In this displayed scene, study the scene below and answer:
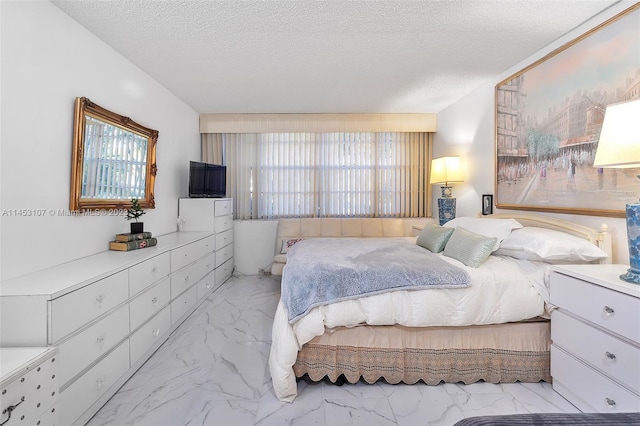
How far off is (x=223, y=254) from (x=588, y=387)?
3.88 m

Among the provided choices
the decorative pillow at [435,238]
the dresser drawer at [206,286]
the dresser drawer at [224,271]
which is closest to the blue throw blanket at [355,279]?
the decorative pillow at [435,238]

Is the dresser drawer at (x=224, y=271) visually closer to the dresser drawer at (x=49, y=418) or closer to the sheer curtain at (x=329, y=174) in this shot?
the sheer curtain at (x=329, y=174)

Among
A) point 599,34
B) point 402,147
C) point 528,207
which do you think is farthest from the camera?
point 402,147

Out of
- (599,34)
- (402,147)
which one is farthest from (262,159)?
(599,34)

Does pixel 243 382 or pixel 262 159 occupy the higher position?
pixel 262 159

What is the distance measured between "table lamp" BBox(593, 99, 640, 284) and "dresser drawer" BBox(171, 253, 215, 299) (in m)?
3.20

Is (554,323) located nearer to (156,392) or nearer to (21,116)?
(156,392)

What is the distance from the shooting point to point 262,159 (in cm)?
477

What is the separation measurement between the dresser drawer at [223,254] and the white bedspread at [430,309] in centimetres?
232

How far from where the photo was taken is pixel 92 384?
1.65m

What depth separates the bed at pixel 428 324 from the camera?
6.17ft

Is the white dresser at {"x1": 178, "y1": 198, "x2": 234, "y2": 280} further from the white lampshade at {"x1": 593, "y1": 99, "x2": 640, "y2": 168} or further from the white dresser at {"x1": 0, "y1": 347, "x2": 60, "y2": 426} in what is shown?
the white lampshade at {"x1": 593, "y1": 99, "x2": 640, "y2": 168}

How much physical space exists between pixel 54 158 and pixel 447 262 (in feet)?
9.23

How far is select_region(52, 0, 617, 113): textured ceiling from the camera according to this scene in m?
2.01
